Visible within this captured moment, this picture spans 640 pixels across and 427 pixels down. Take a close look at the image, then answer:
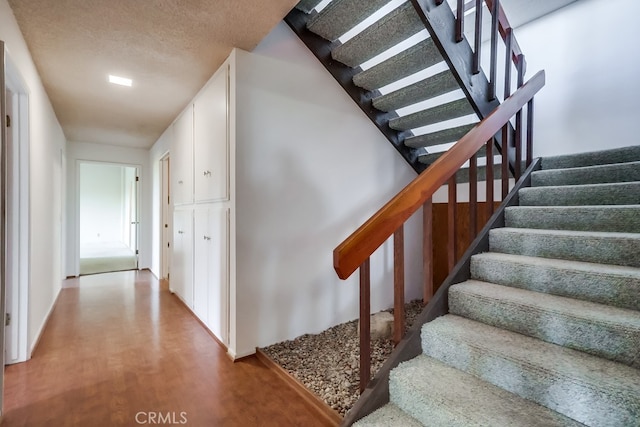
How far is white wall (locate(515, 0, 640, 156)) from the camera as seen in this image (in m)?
2.66

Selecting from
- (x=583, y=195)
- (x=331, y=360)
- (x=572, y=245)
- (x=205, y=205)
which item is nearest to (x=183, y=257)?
(x=205, y=205)

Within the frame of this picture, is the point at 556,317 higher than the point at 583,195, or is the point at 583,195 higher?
the point at 583,195

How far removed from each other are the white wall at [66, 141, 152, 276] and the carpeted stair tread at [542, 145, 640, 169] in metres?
5.98

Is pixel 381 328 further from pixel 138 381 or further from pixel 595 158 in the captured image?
pixel 595 158

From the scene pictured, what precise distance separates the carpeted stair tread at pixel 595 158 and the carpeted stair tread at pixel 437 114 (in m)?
0.84

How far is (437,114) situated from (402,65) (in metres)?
0.56

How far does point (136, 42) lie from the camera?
7.09 feet

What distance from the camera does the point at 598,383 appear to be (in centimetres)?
102

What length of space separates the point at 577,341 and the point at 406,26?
83.3 inches

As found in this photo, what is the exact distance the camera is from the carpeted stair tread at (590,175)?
2026 millimetres

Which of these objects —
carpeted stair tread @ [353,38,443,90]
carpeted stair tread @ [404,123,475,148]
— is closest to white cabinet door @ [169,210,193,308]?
carpeted stair tread @ [353,38,443,90]

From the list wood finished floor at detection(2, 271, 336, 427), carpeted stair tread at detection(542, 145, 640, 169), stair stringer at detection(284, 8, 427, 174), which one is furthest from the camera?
stair stringer at detection(284, 8, 427, 174)

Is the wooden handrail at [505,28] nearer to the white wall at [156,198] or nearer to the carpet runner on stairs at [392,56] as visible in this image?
the carpet runner on stairs at [392,56]

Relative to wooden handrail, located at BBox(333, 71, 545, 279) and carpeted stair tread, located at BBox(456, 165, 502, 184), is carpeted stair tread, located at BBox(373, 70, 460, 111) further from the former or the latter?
carpeted stair tread, located at BBox(456, 165, 502, 184)
